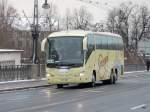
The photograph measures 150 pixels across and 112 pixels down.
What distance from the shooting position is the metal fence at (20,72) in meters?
38.3

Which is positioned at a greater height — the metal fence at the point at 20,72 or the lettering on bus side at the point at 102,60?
the lettering on bus side at the point at 102,60

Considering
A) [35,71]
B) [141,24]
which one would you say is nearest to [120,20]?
[141,24]

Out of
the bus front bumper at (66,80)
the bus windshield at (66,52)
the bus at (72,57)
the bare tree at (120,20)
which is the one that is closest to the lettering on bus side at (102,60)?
the bus at (72,57)

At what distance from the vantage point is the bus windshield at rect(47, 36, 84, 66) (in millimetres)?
32156

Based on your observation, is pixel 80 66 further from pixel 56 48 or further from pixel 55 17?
pixel 55 17

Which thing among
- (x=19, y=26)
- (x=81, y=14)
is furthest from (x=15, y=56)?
(x=81, y=14)

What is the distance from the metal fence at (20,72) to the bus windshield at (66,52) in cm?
637

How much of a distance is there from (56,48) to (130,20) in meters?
89.7

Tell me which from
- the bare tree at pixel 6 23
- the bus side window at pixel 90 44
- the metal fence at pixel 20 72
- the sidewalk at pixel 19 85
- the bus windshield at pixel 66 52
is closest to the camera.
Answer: the sidewalk at pixel 19 85

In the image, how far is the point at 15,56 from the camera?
62156 millimetres

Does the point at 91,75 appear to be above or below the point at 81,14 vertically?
below

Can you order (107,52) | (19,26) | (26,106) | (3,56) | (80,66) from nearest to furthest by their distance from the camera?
(26,106), (80,66), (107,52), (3,56), (19,26)

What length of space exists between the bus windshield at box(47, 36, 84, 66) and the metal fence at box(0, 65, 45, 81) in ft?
20.9

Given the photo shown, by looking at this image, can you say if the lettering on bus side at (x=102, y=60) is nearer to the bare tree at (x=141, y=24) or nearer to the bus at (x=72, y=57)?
the bus at (x=72, y=57)
